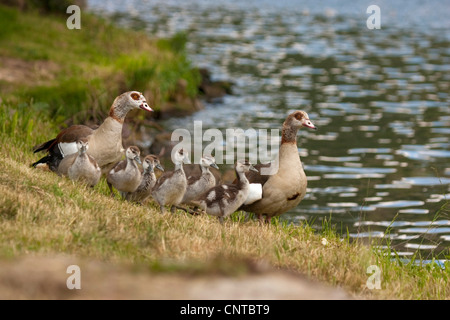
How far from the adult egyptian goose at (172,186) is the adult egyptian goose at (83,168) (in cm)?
82

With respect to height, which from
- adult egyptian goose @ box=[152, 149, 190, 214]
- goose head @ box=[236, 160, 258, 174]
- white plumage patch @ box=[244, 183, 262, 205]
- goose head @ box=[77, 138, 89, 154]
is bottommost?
white plumage patch @ box=[244, 183, 262, 205]

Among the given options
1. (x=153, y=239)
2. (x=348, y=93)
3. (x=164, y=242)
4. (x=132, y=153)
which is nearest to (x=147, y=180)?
(x=132, y=153)

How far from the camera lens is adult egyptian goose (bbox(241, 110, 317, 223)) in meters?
11.1

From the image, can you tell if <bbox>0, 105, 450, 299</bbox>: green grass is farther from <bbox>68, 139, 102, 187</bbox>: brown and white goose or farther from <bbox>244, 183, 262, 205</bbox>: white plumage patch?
<bbox>244, 183, 262, 205</bbox>: white plumage patch

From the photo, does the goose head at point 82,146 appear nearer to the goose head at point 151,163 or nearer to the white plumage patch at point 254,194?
the goose head at point 151,163

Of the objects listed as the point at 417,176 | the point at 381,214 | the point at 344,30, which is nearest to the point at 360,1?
the point at 344,30

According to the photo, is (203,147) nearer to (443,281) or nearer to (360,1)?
(443,281)

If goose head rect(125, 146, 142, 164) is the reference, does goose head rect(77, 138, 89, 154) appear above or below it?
above

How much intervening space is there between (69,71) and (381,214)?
1032 centimetres

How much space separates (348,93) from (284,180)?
53.1 feet

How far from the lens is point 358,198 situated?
16.0 metres

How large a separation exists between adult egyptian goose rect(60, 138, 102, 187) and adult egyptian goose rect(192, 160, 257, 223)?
1.38 metres

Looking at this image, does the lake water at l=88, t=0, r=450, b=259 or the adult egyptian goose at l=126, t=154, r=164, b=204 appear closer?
the adult egyptian goose at l=126, t=154, r=164, b=204

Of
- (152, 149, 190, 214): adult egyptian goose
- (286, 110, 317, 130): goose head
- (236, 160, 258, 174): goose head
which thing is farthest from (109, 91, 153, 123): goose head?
(286, 110, 317, 130): goose head
